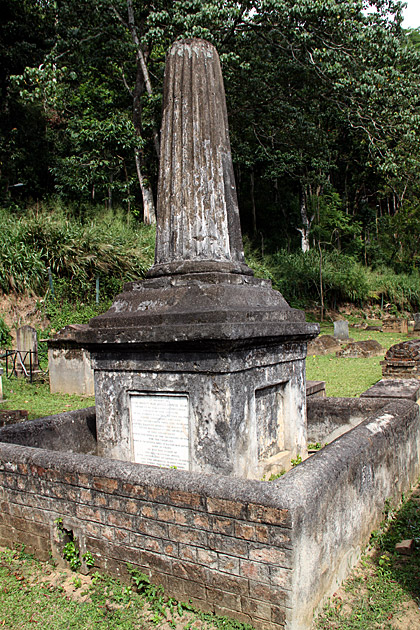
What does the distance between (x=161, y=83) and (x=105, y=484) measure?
1787cm

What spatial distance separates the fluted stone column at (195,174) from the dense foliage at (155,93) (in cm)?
1009

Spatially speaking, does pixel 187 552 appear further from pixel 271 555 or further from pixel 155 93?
pixel 155 93

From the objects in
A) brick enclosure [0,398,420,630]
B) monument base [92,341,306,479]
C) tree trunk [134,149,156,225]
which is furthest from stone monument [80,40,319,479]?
tree trunk [134,149,156,225]

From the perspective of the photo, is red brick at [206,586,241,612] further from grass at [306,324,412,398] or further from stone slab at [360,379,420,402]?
grass at [306,324,412,398]

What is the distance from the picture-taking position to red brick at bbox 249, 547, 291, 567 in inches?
99.3

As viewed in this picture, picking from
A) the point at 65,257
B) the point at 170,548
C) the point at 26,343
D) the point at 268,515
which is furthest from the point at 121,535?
the point at 65,257

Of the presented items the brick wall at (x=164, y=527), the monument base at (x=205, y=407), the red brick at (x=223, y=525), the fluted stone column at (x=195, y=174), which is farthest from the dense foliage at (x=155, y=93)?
the red brick at (x=223, y=525)

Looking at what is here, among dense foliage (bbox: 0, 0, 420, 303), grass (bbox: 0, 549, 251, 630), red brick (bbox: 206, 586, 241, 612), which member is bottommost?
grass (bbox: 0, 549, 251, 630)

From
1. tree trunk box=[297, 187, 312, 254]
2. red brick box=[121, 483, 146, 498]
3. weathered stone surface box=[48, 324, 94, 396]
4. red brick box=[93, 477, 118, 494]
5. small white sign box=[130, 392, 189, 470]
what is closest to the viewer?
red brick box=[121, 483, 146, 498]

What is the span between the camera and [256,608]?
8.57 feet

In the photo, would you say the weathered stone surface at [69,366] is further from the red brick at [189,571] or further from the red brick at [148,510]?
the red brick at [189,571]

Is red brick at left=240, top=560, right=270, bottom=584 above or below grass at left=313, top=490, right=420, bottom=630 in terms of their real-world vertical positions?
above

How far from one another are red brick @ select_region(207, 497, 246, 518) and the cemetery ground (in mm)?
556

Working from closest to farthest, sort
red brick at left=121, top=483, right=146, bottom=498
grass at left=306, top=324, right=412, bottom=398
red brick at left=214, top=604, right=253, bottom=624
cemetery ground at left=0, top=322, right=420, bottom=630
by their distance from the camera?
1. red brick at left=214, top=604, right=253, bottom=624
2. cemetery ground at left=0, top=322, right=420, bottom=630
3. red brick at left=121, top=483, right=146, bottom=498
4. grass at left=306, top=324, right=412, bottom=398
